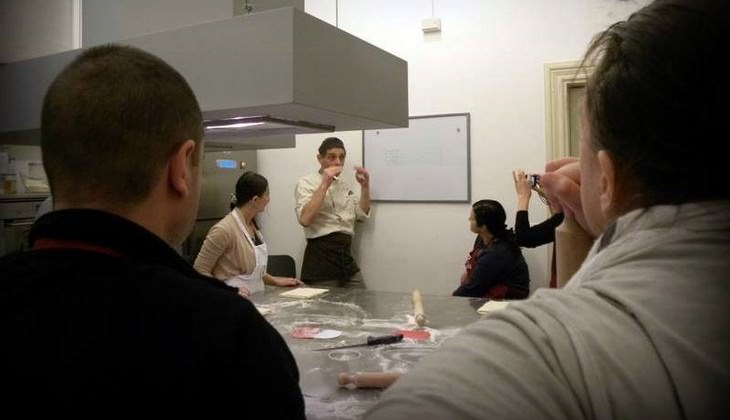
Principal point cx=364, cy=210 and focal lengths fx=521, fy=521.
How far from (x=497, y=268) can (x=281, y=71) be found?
1783 mm

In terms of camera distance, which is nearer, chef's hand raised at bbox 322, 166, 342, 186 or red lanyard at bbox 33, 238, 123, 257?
red lanyard at bbox 33, 238, 123, 257

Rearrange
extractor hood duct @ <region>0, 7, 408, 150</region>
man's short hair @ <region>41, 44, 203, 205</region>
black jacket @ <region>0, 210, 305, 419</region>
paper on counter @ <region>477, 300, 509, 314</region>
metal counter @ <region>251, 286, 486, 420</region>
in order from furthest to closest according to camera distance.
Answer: paper on counter @ <region>477, 300, 509, 314</region> → metal counter @ <region>251, 286, 486, 420</region> → extractor hood duct @ <region>0, 7, 408, 150</region> → man's short hair @ <region>41, 44, 203, 205</region> → black jacket @ <region>0, 210, 305, 419</region>

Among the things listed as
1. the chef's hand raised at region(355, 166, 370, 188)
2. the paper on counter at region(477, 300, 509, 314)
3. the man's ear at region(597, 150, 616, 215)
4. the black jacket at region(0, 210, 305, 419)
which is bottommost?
the paper on counter at region(477, 300, 509, 314)

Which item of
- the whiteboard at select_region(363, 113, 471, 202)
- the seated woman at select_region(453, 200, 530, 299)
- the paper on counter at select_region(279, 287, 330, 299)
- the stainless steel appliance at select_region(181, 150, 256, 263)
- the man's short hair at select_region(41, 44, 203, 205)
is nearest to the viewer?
the man's short hair at select_region(41, 44, 203, 205)

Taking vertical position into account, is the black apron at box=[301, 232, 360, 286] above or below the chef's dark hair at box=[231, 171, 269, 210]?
below

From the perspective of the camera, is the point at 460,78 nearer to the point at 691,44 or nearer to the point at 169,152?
the point at 169,152

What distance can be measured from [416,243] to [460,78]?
1162mm

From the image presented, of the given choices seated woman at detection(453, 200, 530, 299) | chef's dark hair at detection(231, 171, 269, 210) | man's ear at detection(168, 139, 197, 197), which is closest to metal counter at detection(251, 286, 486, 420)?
seated woman at detection(453, 200, 530, 299)

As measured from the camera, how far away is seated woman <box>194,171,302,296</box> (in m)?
2.46

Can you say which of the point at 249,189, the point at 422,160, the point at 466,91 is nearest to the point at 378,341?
the point at 249,189

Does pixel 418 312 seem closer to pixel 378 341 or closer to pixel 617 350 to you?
pixel 378 341

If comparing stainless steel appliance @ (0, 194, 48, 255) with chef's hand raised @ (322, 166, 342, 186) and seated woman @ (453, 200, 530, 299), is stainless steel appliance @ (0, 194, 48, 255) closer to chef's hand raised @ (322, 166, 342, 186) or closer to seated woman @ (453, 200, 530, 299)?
chef's hand raised @ (322, 166, 342, 186)

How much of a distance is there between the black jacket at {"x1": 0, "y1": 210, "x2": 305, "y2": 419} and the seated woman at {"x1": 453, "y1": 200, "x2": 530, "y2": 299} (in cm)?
198

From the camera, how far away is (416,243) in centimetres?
366
